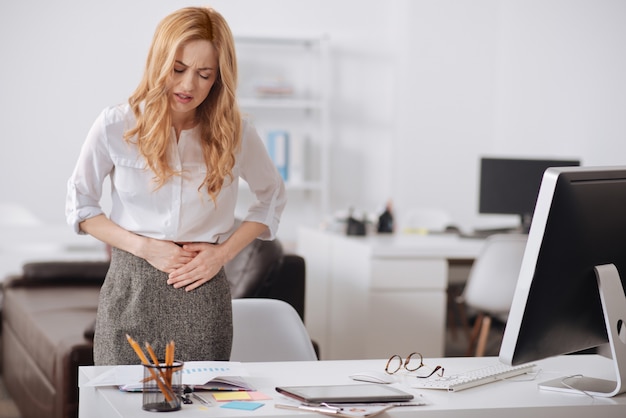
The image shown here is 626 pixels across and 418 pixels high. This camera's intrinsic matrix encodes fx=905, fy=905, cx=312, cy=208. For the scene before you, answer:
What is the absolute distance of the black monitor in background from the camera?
5191 millimetres

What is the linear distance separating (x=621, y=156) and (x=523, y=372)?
3.58 meters

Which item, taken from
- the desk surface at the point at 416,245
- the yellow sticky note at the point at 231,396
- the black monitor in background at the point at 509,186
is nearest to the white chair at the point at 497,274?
the desk surface at the point at 416,245

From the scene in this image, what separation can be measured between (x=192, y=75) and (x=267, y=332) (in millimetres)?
739

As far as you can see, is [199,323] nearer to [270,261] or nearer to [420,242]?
[270,261]

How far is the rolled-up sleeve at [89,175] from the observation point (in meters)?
2.04

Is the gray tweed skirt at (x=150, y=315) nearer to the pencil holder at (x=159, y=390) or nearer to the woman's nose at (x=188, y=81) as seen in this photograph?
the woman's nose at (x=188, y=81)

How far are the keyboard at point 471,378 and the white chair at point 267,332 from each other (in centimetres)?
57

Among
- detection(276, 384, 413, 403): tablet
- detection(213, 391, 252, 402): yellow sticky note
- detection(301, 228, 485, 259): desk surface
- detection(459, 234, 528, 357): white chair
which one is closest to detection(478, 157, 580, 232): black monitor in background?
detection(301, 228, 485, 259): desk surface

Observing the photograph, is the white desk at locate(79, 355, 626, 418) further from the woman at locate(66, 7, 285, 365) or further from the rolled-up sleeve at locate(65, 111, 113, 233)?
the rolled-up sleeve at locate(65, 111, 113, 233)

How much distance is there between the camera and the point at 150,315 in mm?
2053

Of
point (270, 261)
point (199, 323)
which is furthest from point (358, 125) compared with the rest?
point (199, 323)

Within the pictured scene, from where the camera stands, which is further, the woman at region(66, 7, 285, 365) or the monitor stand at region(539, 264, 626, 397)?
the woman at region(66, 7, 285, 365)

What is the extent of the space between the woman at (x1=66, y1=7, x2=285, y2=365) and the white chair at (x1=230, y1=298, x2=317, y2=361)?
26 centimetres

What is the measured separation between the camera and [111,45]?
6.04 metres
